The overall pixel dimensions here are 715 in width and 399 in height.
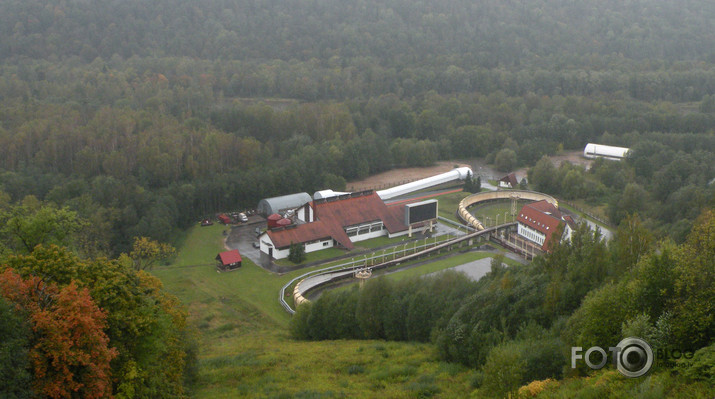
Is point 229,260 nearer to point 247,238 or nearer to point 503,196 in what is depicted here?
point 247,238

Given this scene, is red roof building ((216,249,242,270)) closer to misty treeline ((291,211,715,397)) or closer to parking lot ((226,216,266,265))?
parking lot ((226,216,266,265))

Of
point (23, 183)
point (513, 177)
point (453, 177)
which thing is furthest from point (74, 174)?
point (513, 177)

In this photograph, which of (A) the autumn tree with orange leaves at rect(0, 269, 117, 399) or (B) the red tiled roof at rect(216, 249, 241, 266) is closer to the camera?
(A) the autumn tree with orange leaves at rect(0, 269, 117, 399)

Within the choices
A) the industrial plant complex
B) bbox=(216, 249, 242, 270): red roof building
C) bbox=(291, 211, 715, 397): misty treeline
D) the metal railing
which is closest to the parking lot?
the industrial plant complex

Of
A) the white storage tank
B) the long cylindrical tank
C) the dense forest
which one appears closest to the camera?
the dense forest

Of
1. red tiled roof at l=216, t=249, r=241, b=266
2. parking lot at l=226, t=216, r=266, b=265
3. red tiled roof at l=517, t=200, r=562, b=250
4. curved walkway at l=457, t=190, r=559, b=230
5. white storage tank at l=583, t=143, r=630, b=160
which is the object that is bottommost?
white storage tank at l=583, t=143, r=630, b=160

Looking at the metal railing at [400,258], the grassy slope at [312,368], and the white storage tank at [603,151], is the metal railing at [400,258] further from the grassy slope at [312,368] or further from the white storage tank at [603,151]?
the white storage tank at [603,151]

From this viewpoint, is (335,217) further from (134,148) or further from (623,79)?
(623,79)

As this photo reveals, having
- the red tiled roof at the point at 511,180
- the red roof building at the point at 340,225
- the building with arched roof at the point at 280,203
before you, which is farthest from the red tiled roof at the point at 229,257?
the red tiled roof at the point at 511,180
